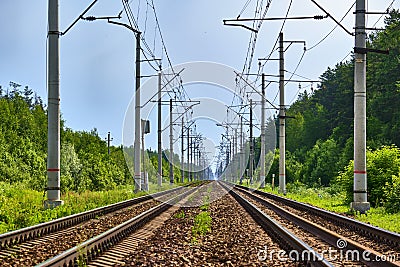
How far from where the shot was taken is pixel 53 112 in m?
20.3

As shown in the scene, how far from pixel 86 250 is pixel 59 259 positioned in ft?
4.51

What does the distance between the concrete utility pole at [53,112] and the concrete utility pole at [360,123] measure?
1017cm

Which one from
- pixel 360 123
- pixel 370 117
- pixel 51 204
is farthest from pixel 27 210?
pixel 370 117

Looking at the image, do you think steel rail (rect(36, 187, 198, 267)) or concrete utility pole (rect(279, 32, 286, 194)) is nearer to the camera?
steel rail (rect(36, 187, 198, 267))

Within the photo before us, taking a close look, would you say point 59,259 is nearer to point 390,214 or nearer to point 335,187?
point 390,214

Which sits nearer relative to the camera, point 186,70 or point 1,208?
point 1,208

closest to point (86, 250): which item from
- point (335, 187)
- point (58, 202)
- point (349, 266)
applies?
point (349, 266)

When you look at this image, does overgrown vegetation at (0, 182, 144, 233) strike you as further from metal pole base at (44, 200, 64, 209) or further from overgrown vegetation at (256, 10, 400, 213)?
overgrown vegetation at (256, 10, 400, 213)

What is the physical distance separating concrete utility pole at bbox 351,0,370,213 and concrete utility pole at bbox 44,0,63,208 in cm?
1017

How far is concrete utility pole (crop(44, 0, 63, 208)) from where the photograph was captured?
20.0 metres

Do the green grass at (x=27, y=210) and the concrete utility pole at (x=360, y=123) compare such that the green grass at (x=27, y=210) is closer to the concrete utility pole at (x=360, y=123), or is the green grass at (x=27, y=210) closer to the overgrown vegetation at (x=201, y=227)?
the overgrown vegetation at (x=201, y=227)

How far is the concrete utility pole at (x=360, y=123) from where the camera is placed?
19.4 metres

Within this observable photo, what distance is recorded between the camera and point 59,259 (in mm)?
8953

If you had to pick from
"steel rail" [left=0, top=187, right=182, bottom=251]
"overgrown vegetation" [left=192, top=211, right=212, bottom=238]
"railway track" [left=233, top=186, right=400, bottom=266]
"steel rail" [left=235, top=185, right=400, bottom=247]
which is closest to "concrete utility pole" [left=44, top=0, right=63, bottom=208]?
"steel rail" [left=0, top=187, right=182, bottom=251]
